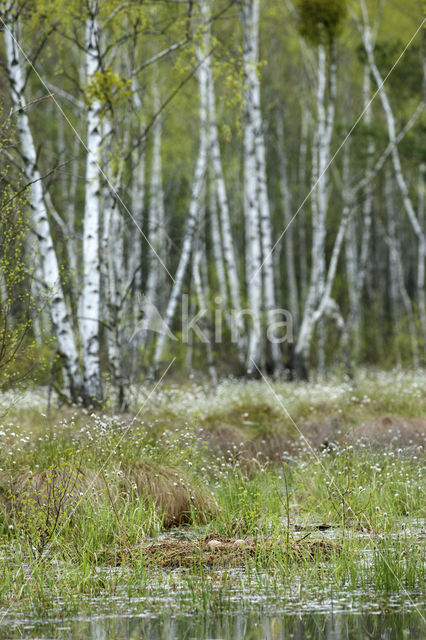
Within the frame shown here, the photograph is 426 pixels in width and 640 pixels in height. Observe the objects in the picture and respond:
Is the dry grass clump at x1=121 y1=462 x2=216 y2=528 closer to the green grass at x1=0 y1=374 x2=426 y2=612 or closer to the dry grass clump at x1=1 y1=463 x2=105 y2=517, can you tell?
the green grass at x1=0 y1=374 x2=426 y2=612

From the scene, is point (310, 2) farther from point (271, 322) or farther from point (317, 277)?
point (271, 322)

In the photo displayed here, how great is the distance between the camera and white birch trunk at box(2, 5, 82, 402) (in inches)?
348

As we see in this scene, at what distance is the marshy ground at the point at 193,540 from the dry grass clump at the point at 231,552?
0.04 ft

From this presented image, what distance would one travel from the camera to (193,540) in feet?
17.9

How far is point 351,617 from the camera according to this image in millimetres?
3822

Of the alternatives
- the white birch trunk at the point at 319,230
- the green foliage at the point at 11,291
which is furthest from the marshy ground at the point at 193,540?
the white birch trunk at the point at 319,230

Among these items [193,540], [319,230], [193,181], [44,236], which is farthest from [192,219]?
[193,540]

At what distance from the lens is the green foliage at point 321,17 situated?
15.5m

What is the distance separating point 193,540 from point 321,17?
12888 millimetres

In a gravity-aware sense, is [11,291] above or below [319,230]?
below

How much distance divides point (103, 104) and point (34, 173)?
4.10 feet

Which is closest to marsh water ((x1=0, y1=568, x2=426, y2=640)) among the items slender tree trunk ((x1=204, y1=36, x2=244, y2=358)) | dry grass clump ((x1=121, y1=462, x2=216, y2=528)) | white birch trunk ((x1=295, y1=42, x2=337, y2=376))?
dry grass clump ((x1=121, y1=462, x2=216, y2=528))

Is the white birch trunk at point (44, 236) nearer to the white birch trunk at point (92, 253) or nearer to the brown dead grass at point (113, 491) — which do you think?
the white birch trunk at point (92, 253)

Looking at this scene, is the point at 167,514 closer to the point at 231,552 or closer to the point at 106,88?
the point at 231,552
